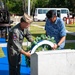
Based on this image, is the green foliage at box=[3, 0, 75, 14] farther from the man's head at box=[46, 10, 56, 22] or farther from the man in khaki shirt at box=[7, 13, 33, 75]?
the man in khaki shirt at box=[7, 13, 33, 75]

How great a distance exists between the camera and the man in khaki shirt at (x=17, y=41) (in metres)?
5.43

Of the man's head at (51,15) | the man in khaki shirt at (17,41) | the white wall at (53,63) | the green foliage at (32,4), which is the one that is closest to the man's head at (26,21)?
the man in khaki shirt at (17,41)

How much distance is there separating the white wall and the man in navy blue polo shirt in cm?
166

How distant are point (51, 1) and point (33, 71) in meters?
61.8

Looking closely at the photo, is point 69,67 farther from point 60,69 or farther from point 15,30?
point 15,30

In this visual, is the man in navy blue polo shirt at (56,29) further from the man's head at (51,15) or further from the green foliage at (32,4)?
the green foliage at (32,4)

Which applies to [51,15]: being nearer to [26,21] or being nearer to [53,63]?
[26,21]

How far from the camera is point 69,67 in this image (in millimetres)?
5113

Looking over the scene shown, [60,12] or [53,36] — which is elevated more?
[53,36]

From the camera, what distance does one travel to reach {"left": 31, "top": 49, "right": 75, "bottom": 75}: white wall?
4949mm

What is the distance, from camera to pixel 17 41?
5539mm

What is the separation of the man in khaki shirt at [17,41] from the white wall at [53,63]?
20.7 inches

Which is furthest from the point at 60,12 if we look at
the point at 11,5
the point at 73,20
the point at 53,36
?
the point at 53,36

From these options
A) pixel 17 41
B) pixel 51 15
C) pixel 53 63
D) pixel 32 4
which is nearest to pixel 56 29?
pixel 51 15
